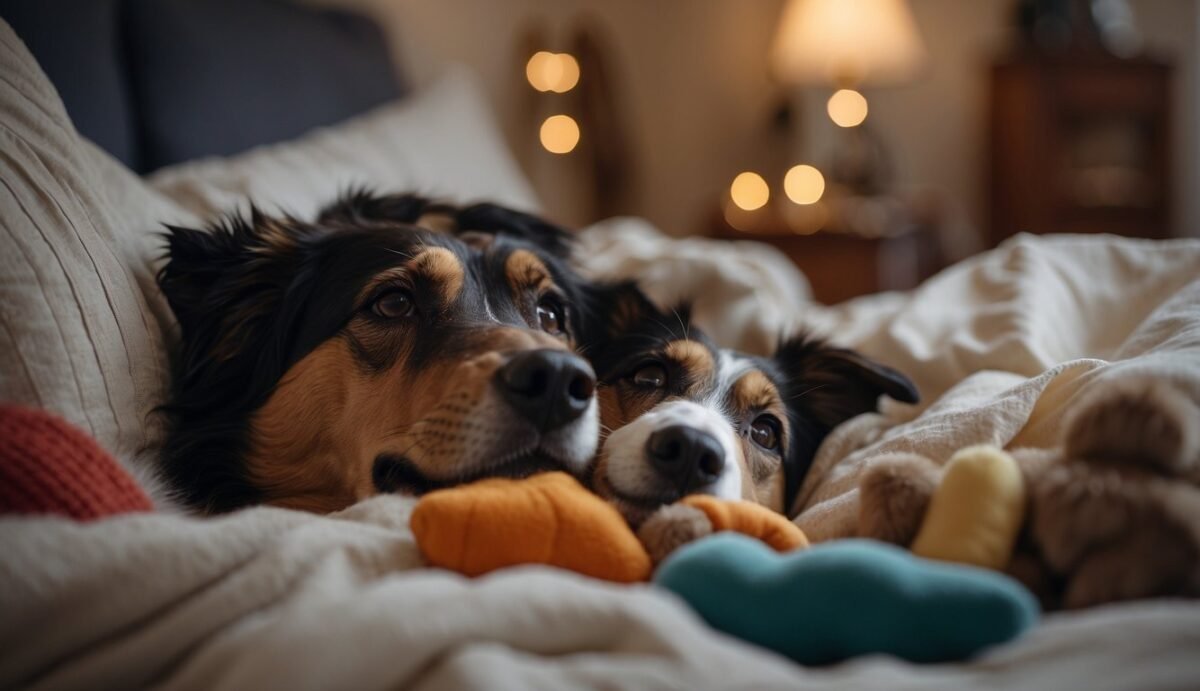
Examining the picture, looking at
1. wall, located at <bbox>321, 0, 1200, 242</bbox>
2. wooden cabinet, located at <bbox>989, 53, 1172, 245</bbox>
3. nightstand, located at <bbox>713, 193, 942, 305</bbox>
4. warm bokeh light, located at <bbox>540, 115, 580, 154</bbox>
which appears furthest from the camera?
wooden cabinet, located at <bbox>989, 53, 1172, 245</bbox>

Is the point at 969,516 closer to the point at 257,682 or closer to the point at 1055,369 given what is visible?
the point at 1055,369

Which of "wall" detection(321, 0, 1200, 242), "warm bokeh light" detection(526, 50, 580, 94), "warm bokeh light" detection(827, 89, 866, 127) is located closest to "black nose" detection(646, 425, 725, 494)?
"wall" detection(321, 0, 1200, 242)

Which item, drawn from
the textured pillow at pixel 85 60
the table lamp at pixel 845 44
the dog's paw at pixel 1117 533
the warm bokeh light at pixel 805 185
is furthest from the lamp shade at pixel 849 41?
the dog's paw at pixel 1117 533

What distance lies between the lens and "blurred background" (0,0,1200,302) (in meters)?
4.49

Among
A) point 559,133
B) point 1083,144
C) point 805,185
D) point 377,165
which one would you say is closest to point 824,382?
point 377,165

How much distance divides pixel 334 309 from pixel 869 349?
1.06 m

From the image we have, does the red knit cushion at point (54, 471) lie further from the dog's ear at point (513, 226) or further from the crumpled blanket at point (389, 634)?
the dog's ear at point (513, 226)

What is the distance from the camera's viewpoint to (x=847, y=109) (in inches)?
208

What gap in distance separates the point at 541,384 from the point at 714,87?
192 inches

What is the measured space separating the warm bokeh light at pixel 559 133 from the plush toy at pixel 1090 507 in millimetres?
4288

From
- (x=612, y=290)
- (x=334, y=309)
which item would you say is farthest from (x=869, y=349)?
(x=334, y=309)

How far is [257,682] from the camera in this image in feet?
2.12

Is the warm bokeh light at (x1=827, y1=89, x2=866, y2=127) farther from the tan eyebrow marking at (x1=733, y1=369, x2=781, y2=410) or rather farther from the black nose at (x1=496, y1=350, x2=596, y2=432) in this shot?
the black nose at (x1=496, y1=350, x2=596, y2=432)

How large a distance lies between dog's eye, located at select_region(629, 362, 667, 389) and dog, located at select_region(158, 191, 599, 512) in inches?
6.7
